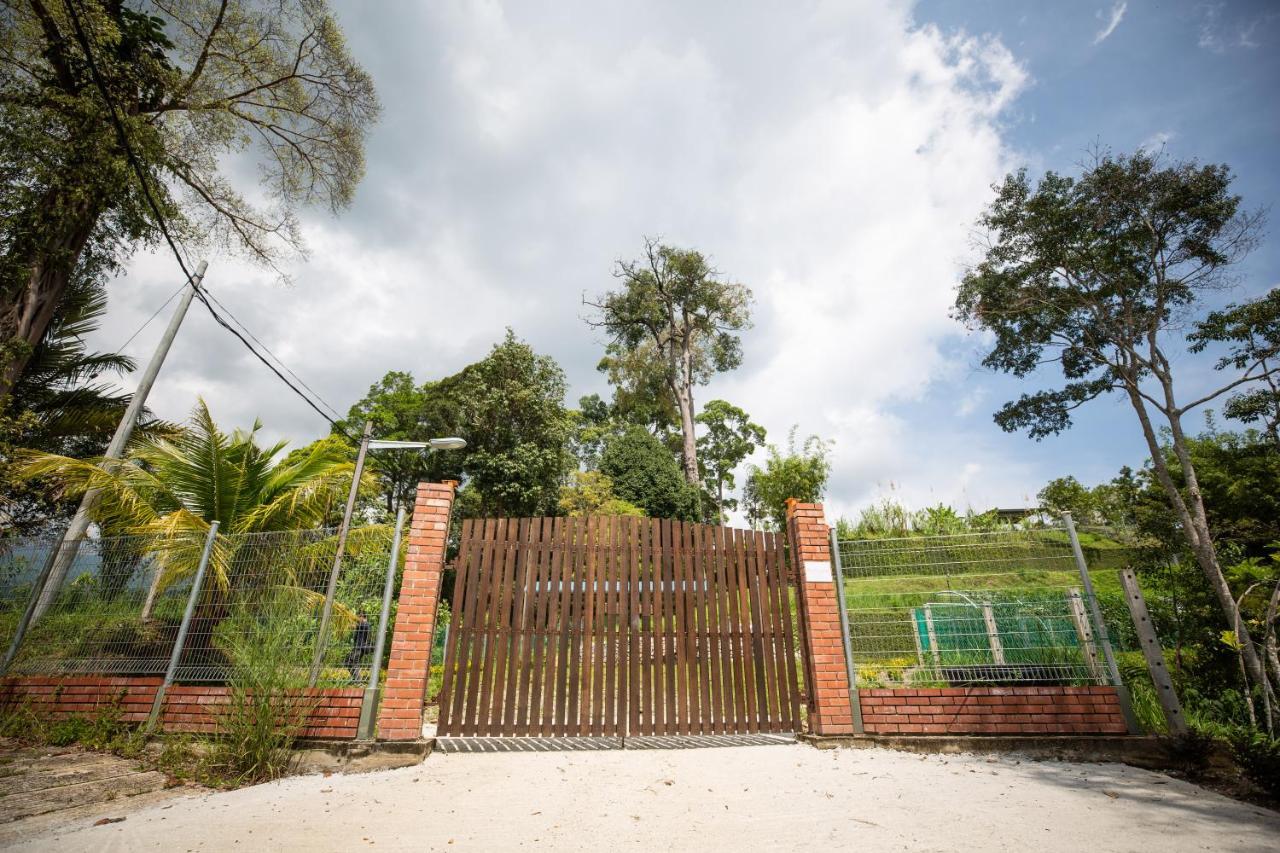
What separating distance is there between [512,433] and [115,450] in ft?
36.2

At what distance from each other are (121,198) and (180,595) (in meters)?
5.77

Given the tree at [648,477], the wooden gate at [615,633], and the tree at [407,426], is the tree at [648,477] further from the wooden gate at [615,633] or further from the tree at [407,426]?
the wooden gate at [615,633]

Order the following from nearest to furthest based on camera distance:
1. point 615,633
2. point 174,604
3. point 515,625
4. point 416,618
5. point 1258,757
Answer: point 1258,757
point 416,618
point 515,625
point 615,633
point 174,604

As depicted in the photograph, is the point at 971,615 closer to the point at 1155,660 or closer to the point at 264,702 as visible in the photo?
the point at 1155,660

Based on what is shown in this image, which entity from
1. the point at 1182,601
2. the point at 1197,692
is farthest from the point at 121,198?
the point at 1182,601

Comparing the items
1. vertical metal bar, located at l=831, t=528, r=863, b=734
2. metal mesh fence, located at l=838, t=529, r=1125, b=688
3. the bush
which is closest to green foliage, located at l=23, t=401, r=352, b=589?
vertical metal bar, located at l=831, t=528, r=863, b=734

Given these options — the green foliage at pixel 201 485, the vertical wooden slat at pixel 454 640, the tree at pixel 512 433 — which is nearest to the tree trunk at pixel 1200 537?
the vertical wooden slat at pixel 454 640

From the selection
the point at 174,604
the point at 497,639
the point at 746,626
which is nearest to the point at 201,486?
the point at 174,604

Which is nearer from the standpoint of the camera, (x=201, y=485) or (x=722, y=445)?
(x=201, y=485)

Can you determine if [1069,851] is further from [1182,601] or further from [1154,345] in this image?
[1154,345]

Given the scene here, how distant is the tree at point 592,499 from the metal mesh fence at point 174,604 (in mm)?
10641

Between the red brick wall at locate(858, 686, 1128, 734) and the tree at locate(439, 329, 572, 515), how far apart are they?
13.4m

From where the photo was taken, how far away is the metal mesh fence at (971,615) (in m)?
4.13

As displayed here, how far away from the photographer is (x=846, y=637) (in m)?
4.34
